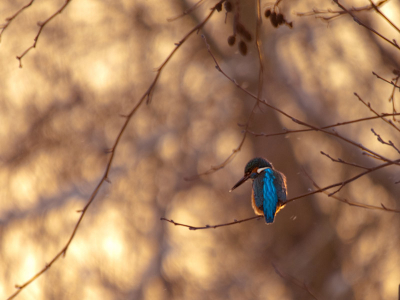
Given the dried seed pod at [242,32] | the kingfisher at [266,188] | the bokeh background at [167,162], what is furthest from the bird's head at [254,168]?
the bokeh background at [167,162]

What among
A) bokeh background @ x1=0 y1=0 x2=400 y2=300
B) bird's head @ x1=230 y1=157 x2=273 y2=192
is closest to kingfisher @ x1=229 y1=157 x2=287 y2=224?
bird's head @ x1=230 y1=157 x2=273 y2=192

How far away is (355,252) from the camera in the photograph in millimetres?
4273

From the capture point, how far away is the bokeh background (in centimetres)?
424

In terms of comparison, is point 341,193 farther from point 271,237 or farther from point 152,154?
point 152,154

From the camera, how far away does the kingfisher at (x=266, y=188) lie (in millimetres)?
1793

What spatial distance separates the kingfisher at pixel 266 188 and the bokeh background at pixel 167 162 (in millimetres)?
2287

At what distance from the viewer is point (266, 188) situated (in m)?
1.83

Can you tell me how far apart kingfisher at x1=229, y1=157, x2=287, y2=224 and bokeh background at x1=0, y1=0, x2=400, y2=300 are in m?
2.29

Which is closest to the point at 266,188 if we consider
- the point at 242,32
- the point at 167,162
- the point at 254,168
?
the point at 254,168

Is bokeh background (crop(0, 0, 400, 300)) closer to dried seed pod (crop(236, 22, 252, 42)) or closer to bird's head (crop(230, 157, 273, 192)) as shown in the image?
bird's head (crop(230, 157, 273, 192))

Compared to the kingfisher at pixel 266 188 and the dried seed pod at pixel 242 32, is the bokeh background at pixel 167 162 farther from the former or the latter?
the dried seed pod at pixel 242 32

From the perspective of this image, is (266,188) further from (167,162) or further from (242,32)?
(167,162)

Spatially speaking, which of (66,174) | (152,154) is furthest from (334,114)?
(66,174)

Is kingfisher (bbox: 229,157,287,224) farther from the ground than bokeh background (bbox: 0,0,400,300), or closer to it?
closer to it
